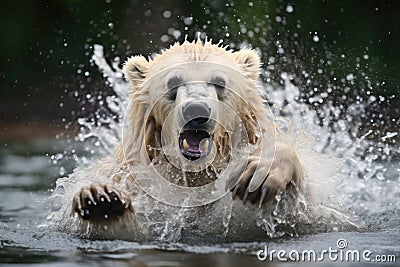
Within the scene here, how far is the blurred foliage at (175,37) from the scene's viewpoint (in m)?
11.5

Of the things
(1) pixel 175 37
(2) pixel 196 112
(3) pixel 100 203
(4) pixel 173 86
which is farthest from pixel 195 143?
(1) pixel 175 37

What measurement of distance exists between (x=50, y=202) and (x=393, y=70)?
20.4ft

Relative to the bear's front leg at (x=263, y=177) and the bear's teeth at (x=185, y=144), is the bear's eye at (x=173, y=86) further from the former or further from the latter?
the bear's front leg at (x=263, y=177)

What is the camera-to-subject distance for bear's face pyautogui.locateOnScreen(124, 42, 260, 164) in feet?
16.2

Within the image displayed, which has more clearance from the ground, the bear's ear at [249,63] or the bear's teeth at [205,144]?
the bear's ear at [249,63]

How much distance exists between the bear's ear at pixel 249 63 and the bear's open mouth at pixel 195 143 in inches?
26.7

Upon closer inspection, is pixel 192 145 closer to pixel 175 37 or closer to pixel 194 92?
pixel 194 92

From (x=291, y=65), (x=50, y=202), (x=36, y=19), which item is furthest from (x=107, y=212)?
(x=36, y=19)

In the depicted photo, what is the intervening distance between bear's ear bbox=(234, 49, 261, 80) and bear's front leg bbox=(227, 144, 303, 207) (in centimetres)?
83

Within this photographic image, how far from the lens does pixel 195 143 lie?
501 cm

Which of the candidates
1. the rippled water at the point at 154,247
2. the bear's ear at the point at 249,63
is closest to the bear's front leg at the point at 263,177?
the rippled water at the point at 154,247

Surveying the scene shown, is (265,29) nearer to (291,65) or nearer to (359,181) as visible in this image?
(291,65)

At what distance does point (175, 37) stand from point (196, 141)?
25.6ft

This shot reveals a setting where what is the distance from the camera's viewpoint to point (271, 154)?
4824 millimetres
